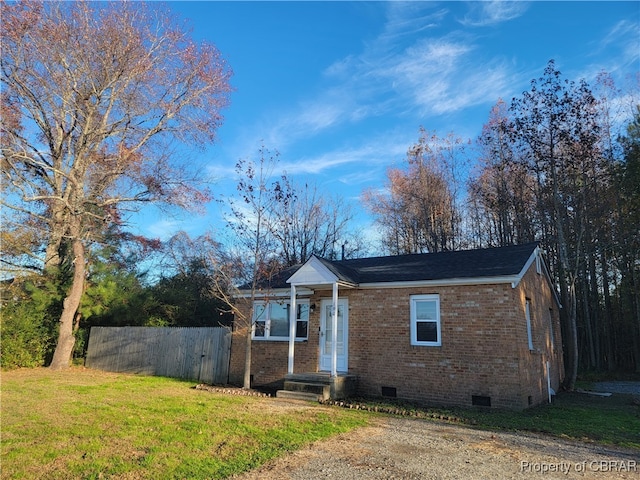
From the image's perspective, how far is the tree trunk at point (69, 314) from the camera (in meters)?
16.2

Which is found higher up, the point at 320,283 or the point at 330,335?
the point at 320,283

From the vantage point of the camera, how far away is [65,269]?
1806cm

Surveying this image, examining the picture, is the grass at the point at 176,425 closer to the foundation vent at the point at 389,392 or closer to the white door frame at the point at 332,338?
the foundation vent at the point at 389,392

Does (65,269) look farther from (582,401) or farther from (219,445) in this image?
(582,401)

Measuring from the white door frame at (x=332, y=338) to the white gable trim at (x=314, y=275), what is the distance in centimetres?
111

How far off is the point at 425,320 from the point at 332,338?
2.79 meters

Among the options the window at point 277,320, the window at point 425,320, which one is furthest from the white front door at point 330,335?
the window at point 425,320

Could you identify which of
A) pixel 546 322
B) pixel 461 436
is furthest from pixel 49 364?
pixel 546 322

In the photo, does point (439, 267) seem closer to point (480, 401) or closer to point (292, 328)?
point (480, 401)

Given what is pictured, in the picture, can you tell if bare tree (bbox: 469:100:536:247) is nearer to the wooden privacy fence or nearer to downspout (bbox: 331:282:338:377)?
downspout (bbox: 331:282:338:377)

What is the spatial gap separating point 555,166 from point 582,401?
29.1ft

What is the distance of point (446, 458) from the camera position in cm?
571

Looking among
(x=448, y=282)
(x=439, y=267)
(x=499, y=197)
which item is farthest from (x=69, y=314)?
(x=499, y=197)

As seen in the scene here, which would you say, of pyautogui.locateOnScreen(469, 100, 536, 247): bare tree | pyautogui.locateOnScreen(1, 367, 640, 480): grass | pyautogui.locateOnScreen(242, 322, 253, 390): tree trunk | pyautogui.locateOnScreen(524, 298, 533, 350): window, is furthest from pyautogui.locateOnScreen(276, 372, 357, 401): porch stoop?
pyautogui.locateOnScreen(469, 100, 536, 247): bare tree
